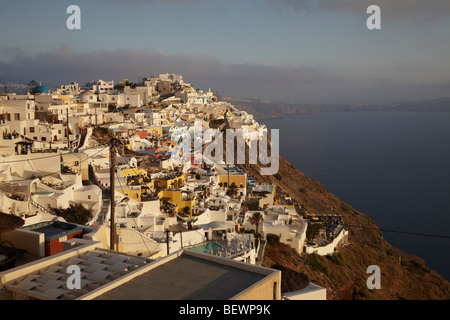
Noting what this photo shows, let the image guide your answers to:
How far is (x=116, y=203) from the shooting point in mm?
12023

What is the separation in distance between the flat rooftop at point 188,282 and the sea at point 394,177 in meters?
8.37

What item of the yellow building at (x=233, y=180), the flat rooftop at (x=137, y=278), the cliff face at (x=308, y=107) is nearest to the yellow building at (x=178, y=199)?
the yellow building at (x=233, y=180)

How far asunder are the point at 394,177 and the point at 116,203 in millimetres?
44702

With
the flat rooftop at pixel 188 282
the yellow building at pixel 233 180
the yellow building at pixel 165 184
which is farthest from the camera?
the yellow building at pixel 233 180

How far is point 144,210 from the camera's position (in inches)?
498

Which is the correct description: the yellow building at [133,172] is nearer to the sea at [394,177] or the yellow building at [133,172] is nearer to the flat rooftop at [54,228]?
the flat rooftop at [54,228]

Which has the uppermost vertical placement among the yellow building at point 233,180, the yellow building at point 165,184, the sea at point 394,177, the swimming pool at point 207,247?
the yellow building at point 165,184

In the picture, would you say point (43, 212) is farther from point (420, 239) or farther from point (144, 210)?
point (420, 239)

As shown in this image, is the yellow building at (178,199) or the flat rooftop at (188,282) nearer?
the flat rooftop at (188,282)

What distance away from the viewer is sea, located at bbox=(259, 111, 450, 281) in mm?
30438

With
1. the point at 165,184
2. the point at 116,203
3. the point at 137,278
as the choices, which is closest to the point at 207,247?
the point at 116,203

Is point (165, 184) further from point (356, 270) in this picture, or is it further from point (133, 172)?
point (356, 270)

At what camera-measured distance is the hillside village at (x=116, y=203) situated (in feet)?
16.1

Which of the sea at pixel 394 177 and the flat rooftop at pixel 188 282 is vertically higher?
the flat rooftop at pixel 188 282
